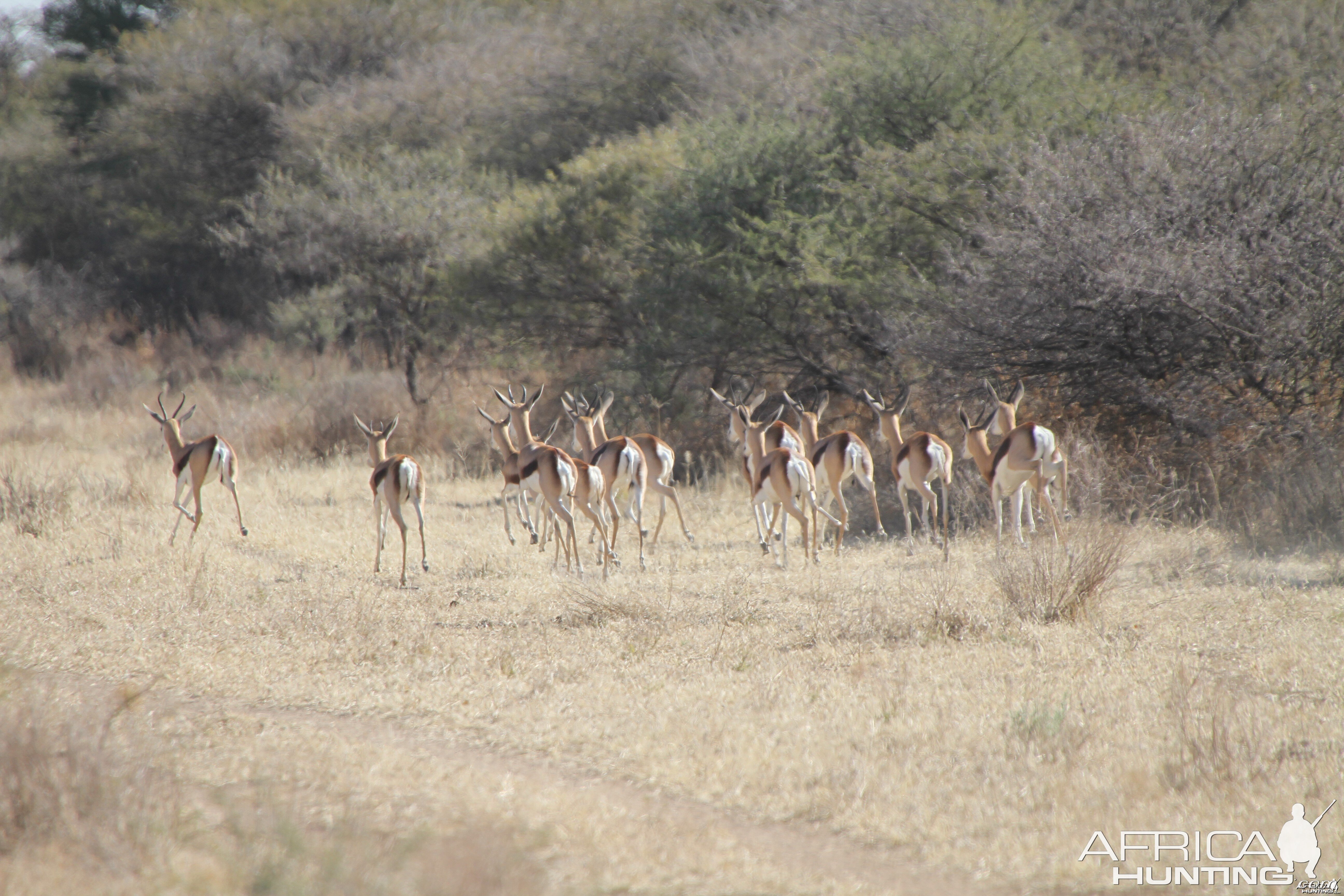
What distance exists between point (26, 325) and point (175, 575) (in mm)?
21519

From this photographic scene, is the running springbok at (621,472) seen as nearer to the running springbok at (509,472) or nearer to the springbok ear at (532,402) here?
the running springbok at (509,472)

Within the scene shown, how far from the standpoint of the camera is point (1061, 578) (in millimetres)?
7273

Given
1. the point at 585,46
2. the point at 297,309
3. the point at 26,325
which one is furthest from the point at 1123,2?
the point at 26,325

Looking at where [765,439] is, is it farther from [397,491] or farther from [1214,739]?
[1214,739]

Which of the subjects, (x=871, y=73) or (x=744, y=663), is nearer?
(x=744, y=663)

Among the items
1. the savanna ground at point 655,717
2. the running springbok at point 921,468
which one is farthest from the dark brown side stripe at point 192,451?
the running springbok at point 921,468

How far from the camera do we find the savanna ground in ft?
13.0

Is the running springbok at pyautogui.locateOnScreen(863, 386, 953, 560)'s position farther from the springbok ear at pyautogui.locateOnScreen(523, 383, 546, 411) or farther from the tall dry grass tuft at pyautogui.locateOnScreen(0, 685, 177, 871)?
the tall dry grass tuft at pyautogui.locateOnScreen(0, 685, 177, 871)

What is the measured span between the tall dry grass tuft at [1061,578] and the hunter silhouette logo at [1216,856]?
3.03 metres

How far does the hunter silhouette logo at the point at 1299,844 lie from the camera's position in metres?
3.89

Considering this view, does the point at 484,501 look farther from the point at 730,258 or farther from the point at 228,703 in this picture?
the point at 228,703

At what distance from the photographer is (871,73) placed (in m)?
15.3

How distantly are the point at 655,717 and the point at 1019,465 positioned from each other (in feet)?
17.1

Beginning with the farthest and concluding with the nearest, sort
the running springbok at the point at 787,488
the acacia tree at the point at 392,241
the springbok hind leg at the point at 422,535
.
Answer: the acacia tree at the point at 392,241 → the running springbok at the point at 787,488 → the springbok hind leg at the point at 422,535
